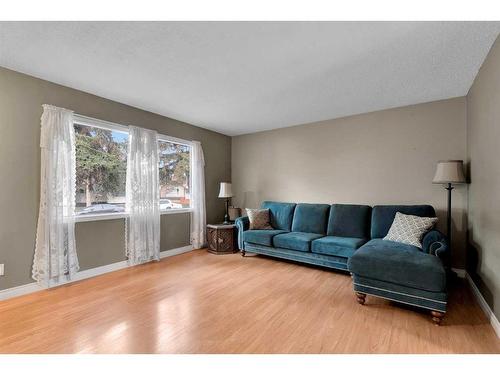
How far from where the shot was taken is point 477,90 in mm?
2730

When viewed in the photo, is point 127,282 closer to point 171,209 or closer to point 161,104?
point 171,209

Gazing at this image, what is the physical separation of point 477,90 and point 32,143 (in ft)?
16.6

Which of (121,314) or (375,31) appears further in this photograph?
(121,314)

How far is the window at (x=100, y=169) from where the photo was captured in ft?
10.8

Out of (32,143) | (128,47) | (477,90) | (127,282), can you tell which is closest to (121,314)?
(127,282)

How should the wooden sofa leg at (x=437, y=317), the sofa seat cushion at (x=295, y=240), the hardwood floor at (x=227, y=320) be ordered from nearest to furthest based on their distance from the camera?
the hardwood floor at (x=227, y=320) → the wooden sofa leg at (x=437, y=317) → the sofa seat cushion at (x=295, y=240)

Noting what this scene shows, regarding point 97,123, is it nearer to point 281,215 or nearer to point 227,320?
point 227,320

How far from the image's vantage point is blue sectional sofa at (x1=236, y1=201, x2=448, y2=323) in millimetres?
2174

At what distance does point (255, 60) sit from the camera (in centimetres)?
241

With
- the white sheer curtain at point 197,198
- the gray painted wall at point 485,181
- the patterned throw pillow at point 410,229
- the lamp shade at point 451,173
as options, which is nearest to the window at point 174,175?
the white sheer curtain at point 197,198

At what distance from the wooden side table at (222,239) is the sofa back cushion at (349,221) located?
1.73 meters

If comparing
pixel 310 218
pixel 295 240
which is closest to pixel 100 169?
pixel 295 240

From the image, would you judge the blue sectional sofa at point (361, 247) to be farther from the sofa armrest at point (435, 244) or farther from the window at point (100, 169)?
the window at point (100, 169)

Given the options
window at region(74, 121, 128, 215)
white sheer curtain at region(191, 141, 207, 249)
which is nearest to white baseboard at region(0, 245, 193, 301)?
white sheer curtain at region(191, 141, 207, 249)
